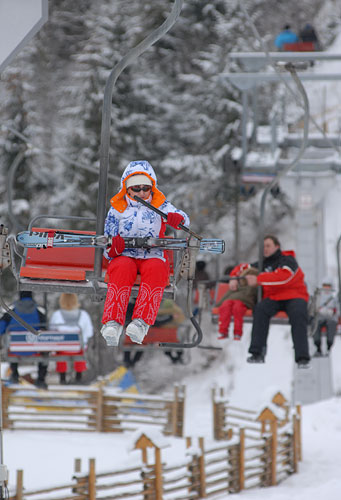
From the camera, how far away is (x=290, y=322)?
6918 mm

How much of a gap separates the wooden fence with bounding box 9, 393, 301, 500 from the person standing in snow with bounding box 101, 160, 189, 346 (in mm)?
4669

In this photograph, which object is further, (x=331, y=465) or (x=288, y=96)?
(x=288, y=96)

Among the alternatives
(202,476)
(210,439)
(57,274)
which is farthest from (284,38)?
(57,274)

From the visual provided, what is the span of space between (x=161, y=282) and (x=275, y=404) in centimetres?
1122

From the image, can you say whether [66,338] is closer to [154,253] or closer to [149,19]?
[154,253]

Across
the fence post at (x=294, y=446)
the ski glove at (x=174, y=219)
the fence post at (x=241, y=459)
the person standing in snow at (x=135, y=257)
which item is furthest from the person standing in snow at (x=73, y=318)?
the fence post at (x=294, y=446)

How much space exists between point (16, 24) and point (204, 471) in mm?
8589

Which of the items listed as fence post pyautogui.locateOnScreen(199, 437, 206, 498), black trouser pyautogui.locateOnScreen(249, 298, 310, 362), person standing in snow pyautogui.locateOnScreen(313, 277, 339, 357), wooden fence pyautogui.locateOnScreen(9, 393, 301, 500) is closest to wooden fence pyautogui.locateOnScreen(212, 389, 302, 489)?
wooden fence pyautogui.locateOnScreen(9, 393, 301, 500)

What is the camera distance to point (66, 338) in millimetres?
8539

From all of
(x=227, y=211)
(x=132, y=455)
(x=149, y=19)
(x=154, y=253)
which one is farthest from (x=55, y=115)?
(x=154, y=253)

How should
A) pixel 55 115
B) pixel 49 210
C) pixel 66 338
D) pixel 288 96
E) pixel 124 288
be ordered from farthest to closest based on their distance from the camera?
pixel 55 115, pixel 288 96, pixel 49 210, pixel 66 338, pixel 124 288

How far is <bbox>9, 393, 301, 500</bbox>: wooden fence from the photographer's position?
9.45 metres

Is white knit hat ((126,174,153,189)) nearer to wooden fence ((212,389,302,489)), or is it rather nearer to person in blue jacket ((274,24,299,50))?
Result: wooden fence ((212,389,302,489))

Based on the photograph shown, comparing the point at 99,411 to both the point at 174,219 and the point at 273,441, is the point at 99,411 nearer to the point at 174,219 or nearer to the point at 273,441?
the point at 273,441
